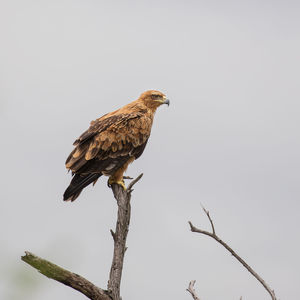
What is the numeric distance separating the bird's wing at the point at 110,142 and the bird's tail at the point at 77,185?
105 mm

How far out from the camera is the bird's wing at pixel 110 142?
379 inches

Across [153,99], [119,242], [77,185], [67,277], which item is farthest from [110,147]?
[67,277]

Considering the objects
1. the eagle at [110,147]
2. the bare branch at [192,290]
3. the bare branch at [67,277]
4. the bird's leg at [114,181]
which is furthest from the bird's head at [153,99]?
the bare branch at [67,277]

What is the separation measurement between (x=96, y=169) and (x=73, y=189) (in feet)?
2.09

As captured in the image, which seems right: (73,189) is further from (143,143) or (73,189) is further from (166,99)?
(166,99)

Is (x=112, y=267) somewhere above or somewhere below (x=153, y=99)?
below

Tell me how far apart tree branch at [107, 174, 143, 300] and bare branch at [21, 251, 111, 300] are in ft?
1.27

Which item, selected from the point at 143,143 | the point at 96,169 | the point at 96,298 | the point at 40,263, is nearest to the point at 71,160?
the point at 96,169

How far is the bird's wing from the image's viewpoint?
9.62m

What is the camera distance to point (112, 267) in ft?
25.4

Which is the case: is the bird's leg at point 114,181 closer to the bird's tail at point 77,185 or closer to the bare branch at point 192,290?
the bird's tail at point 77,185

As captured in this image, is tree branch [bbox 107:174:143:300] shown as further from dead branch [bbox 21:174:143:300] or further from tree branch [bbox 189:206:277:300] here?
tree branch [bbox 189:206:277:300]

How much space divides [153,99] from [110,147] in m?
1.91

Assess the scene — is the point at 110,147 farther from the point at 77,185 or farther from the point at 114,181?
the point at 77,185
